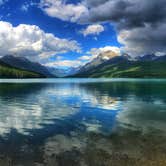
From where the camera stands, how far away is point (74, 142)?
27.0 meters

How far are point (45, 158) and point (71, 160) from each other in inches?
87.6

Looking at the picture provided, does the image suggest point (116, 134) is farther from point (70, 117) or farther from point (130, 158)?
point (70, 117)

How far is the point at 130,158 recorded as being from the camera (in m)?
21.4

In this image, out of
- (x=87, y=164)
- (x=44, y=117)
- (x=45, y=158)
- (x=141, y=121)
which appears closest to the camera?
(x=87, y=164)

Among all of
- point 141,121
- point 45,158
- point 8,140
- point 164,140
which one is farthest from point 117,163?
point 141,121

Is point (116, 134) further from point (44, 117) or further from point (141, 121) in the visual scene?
point (44, 117)

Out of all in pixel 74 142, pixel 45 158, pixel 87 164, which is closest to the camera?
pixel 87 164

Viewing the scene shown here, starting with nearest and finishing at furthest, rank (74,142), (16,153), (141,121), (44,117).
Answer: (16,153), (74,142), (141,121), (44,117)

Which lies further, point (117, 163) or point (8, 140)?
point (8, 140)

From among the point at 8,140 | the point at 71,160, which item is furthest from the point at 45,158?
the point at 8,140

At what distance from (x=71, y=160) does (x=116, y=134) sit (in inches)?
441

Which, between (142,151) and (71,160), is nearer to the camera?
(71,160)

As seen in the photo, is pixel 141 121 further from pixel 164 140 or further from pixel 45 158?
pixel 45 158

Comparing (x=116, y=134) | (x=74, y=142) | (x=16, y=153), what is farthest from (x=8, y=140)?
(x=116, y=134)
